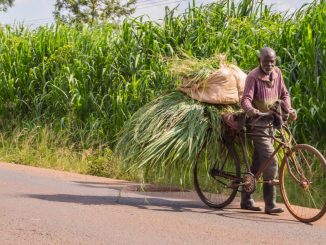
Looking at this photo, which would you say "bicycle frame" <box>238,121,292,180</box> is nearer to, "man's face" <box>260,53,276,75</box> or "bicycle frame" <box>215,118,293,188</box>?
"bicycle frame" <box>215,118,293,188</box>

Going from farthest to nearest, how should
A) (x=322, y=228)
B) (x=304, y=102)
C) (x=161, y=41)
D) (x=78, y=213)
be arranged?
(x=161, y=41)
(x=304, y=102)
(x=78, y=213)
(x=322, y=228)

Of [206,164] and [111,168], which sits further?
[111,168]

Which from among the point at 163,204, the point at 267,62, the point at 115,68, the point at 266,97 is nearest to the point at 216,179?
the point at 163,204

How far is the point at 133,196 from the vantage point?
8984mm

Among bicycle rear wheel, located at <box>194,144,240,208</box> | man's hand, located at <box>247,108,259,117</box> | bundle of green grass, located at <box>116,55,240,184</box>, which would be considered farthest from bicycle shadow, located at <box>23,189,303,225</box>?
man's hand, located at <box>247,108,259,117</box>

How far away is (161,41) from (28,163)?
3157 mm

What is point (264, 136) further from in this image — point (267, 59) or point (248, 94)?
point (267, 59)

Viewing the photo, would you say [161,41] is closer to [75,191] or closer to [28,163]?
[28,163]

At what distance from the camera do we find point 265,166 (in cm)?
750

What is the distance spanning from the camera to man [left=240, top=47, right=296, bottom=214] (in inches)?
294

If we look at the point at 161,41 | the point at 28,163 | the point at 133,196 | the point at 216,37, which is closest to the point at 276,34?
the point at 216,37

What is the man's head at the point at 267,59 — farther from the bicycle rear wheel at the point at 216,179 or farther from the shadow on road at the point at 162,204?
the shadow on road at the point at 162,204

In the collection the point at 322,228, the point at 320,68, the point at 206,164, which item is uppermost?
the point at 320,68

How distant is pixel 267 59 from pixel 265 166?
1047mm
